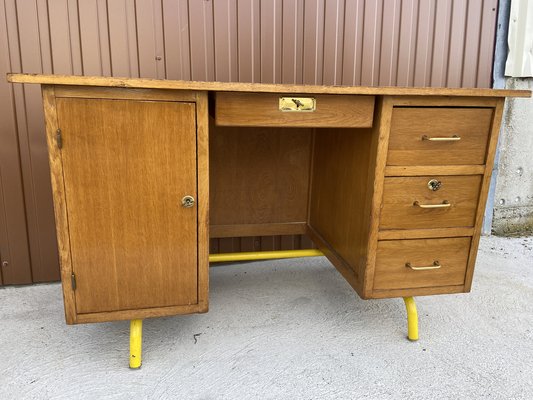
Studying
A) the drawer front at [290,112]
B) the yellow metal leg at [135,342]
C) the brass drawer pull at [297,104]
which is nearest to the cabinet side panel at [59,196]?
the yellow metal leg at [135,342]

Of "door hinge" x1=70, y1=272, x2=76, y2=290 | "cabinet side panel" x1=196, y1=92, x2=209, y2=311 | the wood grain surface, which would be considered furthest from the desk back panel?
"door hinge" x1=70, y1=272, x2=76, y2=290

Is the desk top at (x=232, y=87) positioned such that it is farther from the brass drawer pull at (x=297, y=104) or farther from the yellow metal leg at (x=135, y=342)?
the yellow metal leg at (x=135, y=342)

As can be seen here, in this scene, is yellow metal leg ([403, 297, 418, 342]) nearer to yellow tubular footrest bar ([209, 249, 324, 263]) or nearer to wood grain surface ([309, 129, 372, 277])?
wood grain surface ([309, 129, 372, 277])

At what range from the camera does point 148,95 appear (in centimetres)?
116

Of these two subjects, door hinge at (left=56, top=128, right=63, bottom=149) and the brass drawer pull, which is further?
the brass drawer pull

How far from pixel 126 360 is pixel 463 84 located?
2.34 meters

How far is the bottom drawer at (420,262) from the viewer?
1.43 metres

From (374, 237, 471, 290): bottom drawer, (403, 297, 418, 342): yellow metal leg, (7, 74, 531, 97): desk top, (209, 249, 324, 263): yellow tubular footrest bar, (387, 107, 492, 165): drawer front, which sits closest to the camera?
(7, 74, 531, 97): desk top

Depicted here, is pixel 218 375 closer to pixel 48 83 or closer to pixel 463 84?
pixel 48 83

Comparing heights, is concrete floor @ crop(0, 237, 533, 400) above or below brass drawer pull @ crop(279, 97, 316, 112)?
below

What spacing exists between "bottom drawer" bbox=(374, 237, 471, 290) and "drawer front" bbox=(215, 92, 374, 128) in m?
0.46

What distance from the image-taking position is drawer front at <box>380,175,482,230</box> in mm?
1374

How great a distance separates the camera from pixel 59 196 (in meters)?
1.17

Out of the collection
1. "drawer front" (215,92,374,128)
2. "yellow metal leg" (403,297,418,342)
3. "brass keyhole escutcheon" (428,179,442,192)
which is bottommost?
"yellow metal leg" (403,297,418,342)
